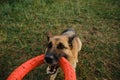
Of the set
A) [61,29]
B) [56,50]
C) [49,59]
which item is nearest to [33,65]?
[49,59]

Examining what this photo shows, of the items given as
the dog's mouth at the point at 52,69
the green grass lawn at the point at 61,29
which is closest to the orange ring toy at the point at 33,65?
the dog's mouth at the point at 52,69

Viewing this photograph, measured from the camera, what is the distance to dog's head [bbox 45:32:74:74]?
4744 mm

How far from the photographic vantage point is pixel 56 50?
4863mm

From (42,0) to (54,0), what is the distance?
479 millimetres

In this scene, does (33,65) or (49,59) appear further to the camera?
(33,65)

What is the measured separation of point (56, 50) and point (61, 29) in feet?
9.63

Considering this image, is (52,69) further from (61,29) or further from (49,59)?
(61,29)

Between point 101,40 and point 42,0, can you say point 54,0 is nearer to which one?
point 42,0

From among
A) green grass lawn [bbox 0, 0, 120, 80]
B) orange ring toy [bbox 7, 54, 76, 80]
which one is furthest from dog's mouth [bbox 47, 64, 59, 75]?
green grass lawn [bbox 0, 0, 120, 80]

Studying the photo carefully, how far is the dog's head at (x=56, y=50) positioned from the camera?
187 inches

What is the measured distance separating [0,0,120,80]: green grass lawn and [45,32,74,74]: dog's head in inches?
35.6

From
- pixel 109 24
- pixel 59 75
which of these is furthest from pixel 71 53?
pixel 109 24

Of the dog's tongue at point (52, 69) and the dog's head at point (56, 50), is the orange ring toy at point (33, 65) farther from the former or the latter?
the dog's tongue at point (52, 69)

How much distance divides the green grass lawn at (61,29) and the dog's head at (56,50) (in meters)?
0.90
